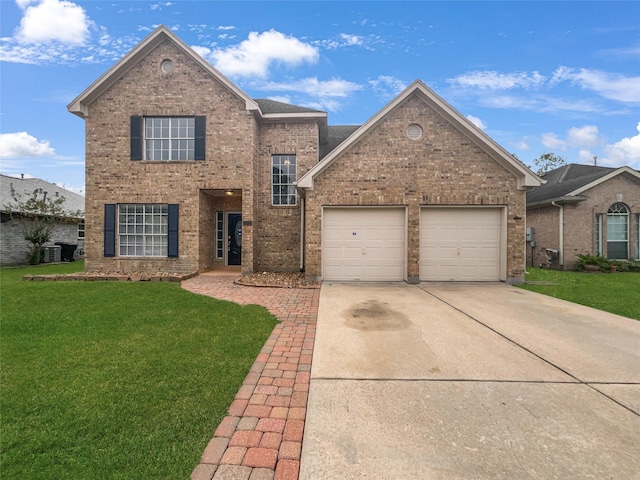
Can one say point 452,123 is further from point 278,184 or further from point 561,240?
point 561,240

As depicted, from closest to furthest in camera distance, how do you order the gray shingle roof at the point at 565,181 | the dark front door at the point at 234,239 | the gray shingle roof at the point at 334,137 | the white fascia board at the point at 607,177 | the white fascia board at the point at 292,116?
1. the white fascia board at the point at 292,116
2. the dark front door at the point at 234,239
3. the white fascia board at the point at 607,177
4. the gray shingle roof at the point at 565,181
5. the gray shingle roof at the point at 334,137

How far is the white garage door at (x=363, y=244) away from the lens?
31.1 ft

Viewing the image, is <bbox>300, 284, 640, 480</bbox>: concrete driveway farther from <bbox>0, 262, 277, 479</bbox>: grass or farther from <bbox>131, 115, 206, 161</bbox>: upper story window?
<bbox>131, 115, 206, 161</bbox>: upper story window

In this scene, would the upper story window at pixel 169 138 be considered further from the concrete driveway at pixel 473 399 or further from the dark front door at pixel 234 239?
the concrete driveway at pixel 473 399

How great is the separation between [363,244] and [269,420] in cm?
746

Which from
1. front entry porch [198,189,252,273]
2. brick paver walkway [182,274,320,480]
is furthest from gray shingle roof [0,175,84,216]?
brick paver walkway [182,274,320,480]

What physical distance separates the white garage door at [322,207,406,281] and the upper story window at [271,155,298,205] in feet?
10.3

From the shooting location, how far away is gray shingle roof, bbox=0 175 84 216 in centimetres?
1569

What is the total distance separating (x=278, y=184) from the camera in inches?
477

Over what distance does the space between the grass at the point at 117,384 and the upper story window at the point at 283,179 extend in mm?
6937

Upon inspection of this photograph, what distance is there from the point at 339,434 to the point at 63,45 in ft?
53.4

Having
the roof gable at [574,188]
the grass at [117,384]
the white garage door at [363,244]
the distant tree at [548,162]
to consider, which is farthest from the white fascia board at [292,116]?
the distant tree at [548,162]

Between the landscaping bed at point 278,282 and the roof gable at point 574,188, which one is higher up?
the roof gable at point 574,188

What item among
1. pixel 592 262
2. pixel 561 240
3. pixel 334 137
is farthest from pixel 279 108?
pixel 592 262
